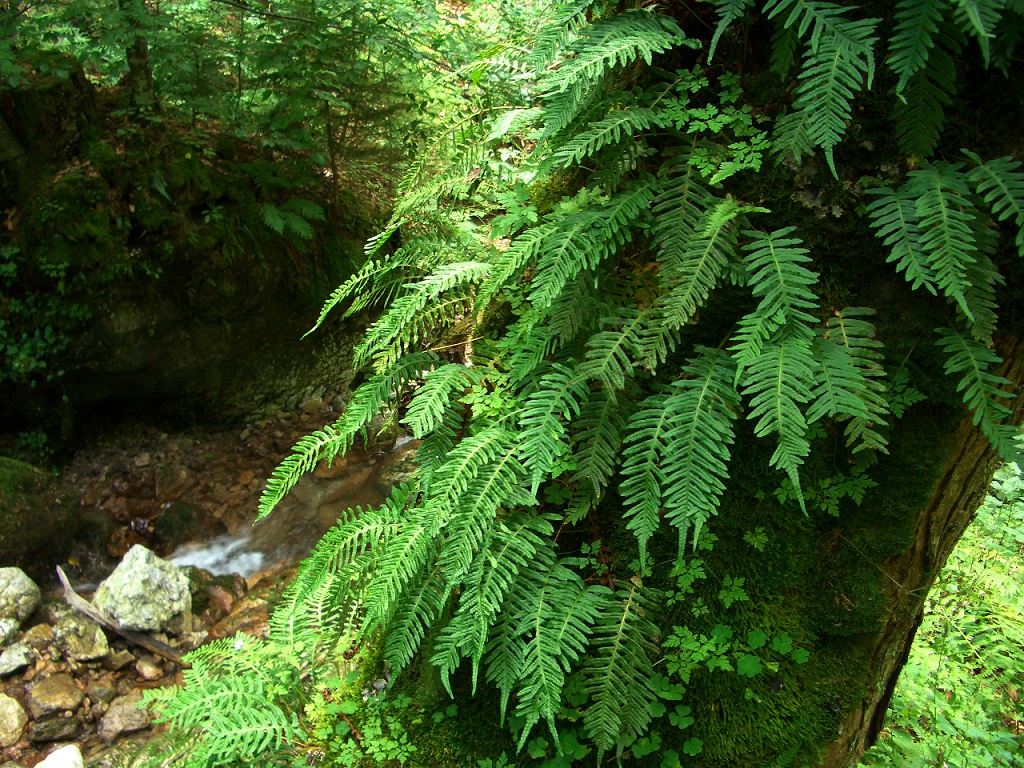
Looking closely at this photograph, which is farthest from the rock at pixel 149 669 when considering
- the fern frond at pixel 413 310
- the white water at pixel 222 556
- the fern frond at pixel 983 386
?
the fern frond at pixel 983 386

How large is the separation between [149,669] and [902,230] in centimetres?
496

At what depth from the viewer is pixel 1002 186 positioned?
5.61 feet

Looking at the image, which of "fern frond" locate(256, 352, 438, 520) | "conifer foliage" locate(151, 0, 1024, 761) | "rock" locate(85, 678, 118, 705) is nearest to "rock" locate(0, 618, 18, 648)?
"rock" locate(85, 678, 118, 705)

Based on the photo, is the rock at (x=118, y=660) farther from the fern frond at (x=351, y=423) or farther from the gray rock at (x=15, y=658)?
the fern frond at (x=351, y=423)

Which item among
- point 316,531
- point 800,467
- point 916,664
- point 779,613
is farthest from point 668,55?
point 316,531

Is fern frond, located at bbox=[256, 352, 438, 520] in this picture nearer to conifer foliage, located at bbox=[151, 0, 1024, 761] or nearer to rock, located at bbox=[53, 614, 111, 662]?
conifer foliage, located at bbox=[151, 0, 1024, 761]

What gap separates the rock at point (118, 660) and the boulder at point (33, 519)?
997mm

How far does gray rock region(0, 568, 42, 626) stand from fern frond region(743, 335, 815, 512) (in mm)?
4936

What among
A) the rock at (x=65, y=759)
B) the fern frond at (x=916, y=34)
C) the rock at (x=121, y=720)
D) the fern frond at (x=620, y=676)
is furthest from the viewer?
the rock at (x=121, y=720)

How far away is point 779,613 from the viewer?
225 centimetres

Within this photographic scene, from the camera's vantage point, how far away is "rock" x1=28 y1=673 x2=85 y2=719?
13.4 feet

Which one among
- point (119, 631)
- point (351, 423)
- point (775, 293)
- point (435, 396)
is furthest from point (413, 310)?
point (119, 631)

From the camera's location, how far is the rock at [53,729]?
13.0ft

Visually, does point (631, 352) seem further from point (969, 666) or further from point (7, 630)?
point (7, 630)
